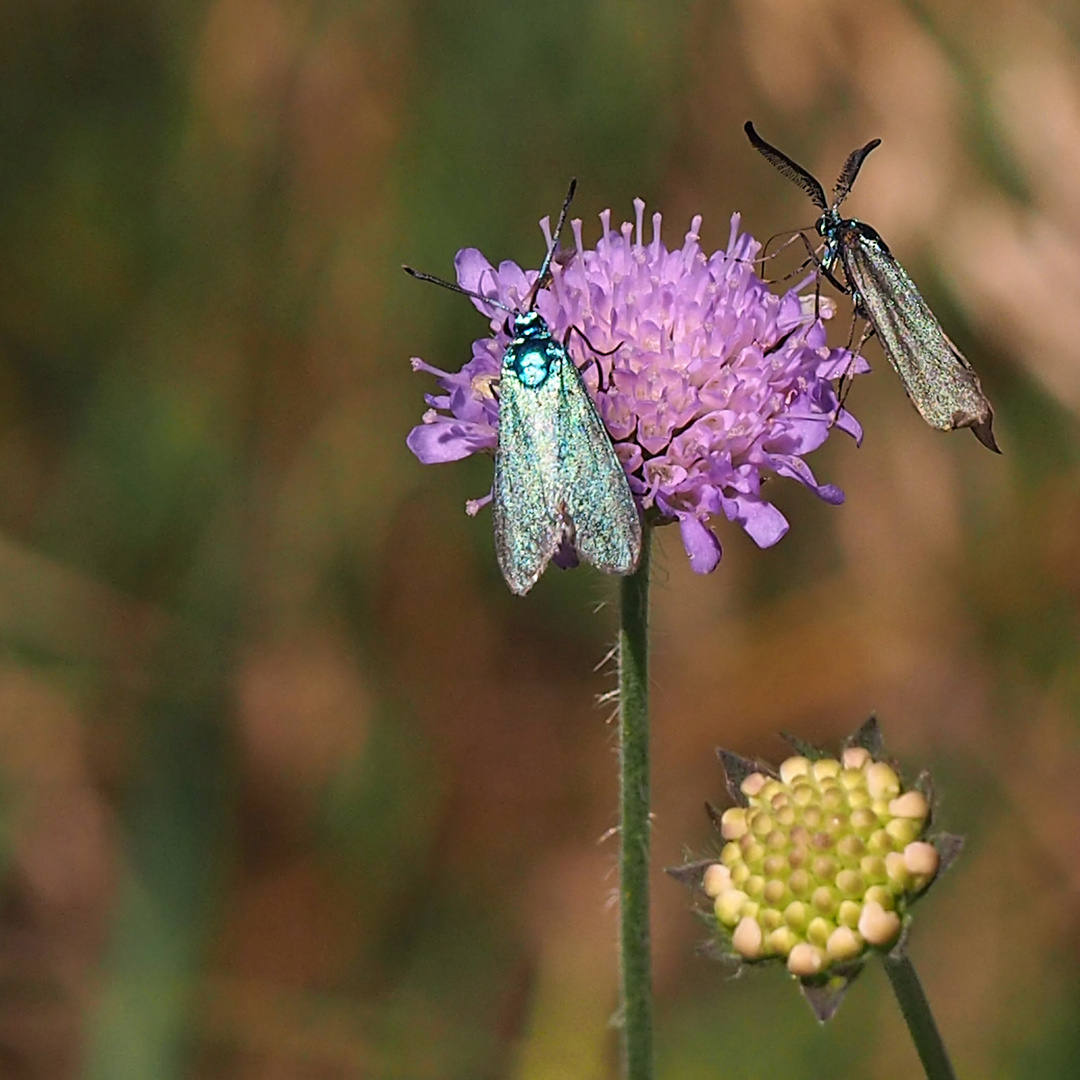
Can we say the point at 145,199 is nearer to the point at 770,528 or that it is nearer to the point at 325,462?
the point at 325,462

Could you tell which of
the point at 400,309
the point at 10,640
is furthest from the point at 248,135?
the point at 10,640

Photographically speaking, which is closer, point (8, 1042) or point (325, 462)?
point (8, 1042)

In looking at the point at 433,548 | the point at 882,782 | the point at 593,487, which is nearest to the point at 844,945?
the point at 882,782

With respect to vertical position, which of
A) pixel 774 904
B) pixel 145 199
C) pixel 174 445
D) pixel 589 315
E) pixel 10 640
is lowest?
pixel 774 904

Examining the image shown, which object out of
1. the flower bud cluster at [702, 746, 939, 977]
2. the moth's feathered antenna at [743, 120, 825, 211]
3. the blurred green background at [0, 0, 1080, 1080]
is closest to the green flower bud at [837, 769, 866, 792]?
the flower bud cluster at [702, 746, 939, 977]

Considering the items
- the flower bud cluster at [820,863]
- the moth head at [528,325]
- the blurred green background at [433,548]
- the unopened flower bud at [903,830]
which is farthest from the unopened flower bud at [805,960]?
the blurred green background at [433,548]

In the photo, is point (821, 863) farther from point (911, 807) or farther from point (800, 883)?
point (911, 807)

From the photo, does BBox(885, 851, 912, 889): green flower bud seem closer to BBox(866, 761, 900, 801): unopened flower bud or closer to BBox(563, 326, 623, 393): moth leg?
BBox(866, 761, 900, 801): unopened flower bud
